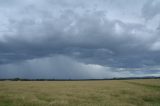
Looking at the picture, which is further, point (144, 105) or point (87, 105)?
point (144, 105)

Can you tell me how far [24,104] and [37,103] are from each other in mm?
1380

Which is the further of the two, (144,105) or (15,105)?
(144,105)

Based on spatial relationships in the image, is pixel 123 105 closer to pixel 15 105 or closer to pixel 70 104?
pixel 70 104

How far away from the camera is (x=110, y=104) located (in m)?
25.4

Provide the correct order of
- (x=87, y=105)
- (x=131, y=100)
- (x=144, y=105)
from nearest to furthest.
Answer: (x=87, y=105)
(x=144, y=105)
(x=131, y=100)

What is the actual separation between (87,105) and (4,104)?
8953mm

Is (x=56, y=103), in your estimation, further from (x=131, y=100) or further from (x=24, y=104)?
(x=131, y=100)

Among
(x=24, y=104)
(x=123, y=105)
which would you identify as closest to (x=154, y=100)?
(x=123, y=105)

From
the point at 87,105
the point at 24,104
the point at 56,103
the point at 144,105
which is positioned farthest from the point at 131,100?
the point at 24,104

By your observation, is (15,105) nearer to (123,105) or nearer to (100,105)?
(100,105)

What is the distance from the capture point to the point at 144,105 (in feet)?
87.1

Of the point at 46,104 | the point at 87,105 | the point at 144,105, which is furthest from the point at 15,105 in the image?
the point at 144,105

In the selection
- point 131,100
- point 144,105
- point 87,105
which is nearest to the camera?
point 87,105

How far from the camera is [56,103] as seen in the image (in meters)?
25.4
